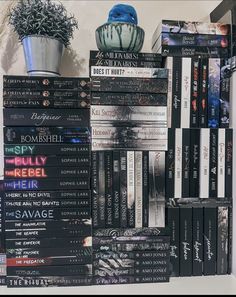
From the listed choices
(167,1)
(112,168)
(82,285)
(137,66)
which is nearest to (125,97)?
(137,66)

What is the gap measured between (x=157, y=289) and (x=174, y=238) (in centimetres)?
15

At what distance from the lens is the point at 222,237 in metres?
1.01

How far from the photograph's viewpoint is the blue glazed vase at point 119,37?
961mm

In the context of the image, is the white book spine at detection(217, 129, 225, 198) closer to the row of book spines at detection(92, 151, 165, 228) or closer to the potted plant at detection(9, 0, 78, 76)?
the row of book spines at detection(92, 151, 165, 228)

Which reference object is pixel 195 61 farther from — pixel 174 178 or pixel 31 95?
pixel 31 95

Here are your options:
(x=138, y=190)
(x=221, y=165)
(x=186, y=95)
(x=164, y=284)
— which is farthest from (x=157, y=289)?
(x=186, y=95)

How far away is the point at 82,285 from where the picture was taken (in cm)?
96

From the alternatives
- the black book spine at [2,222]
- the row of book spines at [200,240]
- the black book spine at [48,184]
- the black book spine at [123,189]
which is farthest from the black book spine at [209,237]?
the black book spine at [2,222]

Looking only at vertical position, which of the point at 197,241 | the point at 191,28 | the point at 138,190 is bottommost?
the point at 197,241

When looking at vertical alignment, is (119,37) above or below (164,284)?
above

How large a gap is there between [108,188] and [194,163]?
0.25 metres

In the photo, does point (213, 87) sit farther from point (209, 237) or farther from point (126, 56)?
point (209, 237)

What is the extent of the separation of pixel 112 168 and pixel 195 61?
1.24 feet

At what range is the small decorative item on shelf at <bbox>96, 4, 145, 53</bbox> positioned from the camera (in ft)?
3.16
